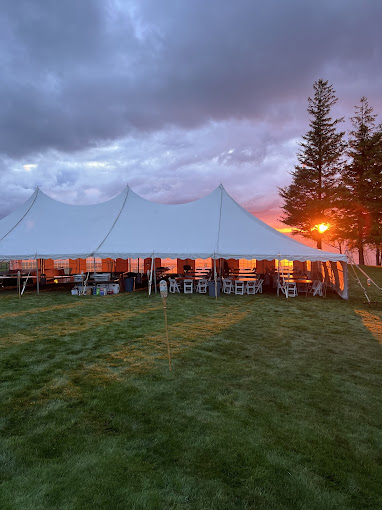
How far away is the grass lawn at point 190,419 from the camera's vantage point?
224cm

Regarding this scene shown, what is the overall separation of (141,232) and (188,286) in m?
3.07

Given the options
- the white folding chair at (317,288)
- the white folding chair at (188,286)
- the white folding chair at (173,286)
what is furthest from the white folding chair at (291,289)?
the white folding chair at (173,286)

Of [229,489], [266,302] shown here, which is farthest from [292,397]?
[266,302]

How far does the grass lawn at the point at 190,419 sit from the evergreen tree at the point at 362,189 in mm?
20055

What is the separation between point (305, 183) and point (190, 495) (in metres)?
26.1

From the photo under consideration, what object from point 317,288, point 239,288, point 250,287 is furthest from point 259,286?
point 317,288

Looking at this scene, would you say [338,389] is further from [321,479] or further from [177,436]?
[177,436]

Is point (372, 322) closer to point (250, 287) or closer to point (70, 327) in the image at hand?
point (250, 287)

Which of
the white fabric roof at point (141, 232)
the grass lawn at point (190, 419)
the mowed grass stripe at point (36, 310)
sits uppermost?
the white fabric roof at point (141, 232)

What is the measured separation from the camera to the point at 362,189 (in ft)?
80.8

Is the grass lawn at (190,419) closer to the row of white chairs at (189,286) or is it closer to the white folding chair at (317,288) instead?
the white folding chair at (317,288)

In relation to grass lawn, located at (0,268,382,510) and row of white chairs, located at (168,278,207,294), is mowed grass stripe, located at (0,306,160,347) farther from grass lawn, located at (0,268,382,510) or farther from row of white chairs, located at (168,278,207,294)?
row of white chairs, located at (168,278,207,294)

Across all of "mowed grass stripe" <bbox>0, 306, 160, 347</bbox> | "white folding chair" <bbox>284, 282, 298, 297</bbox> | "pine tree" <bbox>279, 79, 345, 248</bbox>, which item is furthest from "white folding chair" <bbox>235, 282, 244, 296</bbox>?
"pine tree" <bbox>279, 79, 345, 248</bbox>

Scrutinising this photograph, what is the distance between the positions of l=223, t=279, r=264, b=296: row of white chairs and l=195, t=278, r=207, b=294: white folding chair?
2.74 feet
